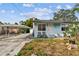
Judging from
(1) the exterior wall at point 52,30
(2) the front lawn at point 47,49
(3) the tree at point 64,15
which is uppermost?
(3) the tree at point 64,15

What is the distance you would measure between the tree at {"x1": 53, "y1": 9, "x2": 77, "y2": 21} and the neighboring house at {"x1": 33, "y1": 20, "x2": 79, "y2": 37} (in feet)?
0.22

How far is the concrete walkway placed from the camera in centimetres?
665

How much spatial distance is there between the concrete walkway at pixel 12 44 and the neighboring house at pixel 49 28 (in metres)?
0.21

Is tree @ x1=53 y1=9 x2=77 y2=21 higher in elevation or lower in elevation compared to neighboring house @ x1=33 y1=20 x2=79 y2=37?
higher

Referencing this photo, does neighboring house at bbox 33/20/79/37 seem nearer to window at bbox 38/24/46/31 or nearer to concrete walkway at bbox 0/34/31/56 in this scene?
window at bbox 38/24/46/31

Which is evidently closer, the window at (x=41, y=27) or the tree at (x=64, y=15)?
the tree at (x=64, y=15)

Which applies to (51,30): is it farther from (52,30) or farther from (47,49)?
(47,49)

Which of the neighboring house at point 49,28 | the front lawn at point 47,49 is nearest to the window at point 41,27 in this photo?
the neighboring house at point 49,28

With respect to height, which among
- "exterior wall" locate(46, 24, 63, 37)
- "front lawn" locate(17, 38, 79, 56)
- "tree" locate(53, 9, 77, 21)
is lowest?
"front lawn" locate(17, 38, 79, 56)

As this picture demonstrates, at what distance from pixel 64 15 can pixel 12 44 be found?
0.98 m

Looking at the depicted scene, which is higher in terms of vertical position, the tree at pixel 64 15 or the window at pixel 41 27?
the tree at pixel 64 15

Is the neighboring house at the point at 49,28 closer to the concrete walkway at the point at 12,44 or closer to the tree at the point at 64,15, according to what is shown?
the tree at the point at 64,15

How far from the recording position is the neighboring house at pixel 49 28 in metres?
6.66

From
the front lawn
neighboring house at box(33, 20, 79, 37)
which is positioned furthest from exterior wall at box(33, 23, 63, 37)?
the front lawn
